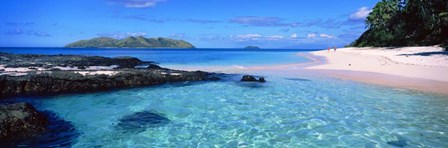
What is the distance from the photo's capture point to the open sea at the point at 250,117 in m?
7.76

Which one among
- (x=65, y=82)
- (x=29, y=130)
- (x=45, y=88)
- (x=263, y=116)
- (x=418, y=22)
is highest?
(x=418, y=22)

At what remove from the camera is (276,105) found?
39.3ft

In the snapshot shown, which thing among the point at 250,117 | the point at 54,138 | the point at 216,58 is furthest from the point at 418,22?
the point at 54,138

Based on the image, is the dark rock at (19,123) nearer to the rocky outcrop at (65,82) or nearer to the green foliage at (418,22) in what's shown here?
the rocky outcrop at (65,82)

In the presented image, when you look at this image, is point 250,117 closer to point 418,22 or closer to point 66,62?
point 66,62

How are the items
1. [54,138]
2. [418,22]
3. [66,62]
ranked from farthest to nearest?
[418,22] < [66,62] < [54,138]

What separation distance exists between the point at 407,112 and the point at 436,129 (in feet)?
6.58

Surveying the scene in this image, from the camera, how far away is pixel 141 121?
9578mm

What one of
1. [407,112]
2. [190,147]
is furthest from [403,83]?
[190,147]

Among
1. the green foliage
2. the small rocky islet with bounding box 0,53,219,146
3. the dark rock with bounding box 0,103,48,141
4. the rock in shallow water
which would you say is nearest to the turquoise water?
the rock in shallow water

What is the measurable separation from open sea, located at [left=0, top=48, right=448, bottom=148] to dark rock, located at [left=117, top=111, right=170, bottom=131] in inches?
1.1

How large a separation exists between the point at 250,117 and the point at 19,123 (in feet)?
20.7

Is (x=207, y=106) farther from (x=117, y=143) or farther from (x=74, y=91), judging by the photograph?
(x=74, y=91)

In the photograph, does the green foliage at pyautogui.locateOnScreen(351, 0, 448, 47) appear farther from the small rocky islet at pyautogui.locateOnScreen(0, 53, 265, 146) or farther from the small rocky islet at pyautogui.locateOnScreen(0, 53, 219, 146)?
the small rocky islet at pyautogui.locateOnScreen(0, 53, 219, 146)
